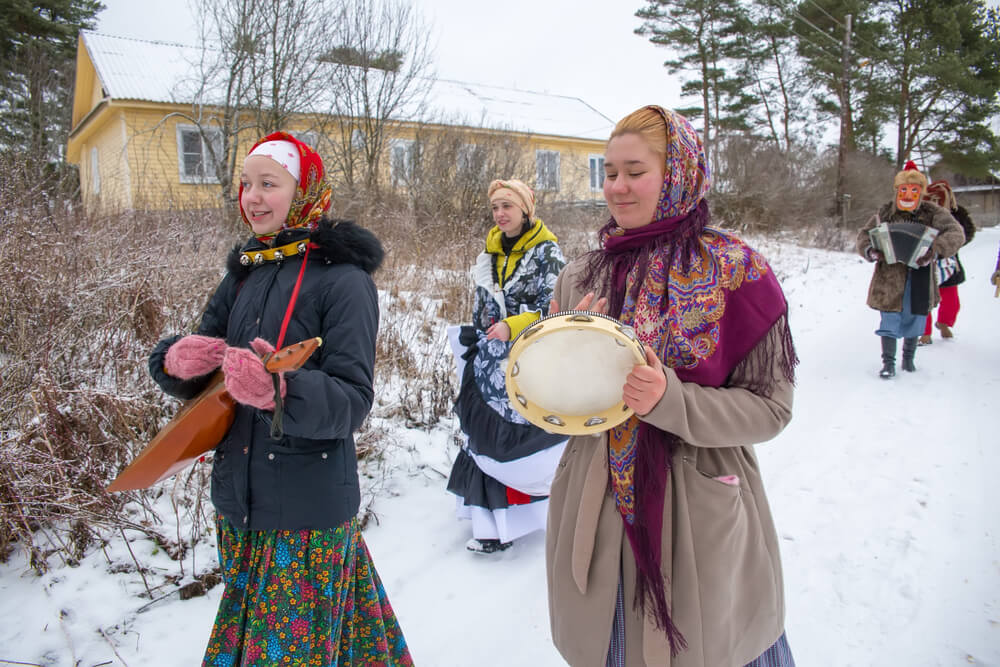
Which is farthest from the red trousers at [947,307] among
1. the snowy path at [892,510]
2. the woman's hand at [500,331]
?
the woman's hand at [500,331]

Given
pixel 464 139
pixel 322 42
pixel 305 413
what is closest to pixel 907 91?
pixel 464 139

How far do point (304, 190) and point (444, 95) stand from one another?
22622 millimetres

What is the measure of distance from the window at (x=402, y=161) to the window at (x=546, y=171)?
2.80 meters

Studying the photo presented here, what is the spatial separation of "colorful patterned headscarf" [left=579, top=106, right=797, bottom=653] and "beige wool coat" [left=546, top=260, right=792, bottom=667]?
34 mm

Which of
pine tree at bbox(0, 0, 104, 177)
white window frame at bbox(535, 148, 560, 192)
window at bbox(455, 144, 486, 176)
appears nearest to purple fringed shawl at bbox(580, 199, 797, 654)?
window at bbox(455, 144, 486, 176)

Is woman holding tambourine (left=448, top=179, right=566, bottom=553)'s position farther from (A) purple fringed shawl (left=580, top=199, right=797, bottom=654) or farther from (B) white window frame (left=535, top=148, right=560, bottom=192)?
(B) white window frame (left=535, top=148, right=560, bottom=192)

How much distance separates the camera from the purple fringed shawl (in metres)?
1.33

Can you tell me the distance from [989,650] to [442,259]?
6.29 m

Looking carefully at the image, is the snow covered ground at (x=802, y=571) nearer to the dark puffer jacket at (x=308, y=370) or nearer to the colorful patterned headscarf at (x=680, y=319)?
the dark puffer jacket at (x=308, y=370)

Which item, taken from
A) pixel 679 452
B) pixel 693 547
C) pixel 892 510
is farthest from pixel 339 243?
pixel 892 510

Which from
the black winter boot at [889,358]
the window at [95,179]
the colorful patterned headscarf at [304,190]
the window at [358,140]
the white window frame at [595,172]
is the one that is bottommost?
the black winter boot at [889,358]

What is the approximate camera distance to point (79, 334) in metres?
3.43

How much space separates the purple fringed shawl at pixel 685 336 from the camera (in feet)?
4.35

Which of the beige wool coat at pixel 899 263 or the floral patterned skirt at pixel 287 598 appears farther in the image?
the beige wool coat at pixel 899 263
